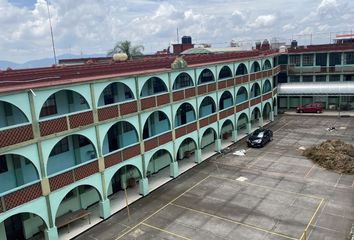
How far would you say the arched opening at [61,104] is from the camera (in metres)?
23.1

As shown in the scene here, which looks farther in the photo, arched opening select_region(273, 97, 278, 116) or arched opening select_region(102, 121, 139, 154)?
arched opening select_region(273, 97, 278, 116)

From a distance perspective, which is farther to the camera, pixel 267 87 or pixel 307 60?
pixel 307 60

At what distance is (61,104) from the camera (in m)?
24.1

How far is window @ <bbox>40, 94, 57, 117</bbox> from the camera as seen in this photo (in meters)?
22.9

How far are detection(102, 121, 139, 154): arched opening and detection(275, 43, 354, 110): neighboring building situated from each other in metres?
39.1

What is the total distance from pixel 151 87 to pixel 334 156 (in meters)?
19.8

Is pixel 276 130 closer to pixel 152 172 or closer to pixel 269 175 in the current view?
pixel 269 175

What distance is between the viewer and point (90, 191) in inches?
1065

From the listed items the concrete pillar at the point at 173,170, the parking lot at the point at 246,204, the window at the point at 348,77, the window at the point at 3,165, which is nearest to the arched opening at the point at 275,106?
the window at the point at 348,77

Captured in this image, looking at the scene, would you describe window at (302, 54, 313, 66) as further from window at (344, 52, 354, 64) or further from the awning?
window at (344, 52, 354, 64)

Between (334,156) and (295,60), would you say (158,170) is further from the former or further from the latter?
(295,60)

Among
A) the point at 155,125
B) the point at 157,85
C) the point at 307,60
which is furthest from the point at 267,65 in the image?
the point at 155,125

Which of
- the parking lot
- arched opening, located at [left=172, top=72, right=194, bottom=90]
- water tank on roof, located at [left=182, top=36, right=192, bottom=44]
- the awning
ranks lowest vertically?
the parking lot

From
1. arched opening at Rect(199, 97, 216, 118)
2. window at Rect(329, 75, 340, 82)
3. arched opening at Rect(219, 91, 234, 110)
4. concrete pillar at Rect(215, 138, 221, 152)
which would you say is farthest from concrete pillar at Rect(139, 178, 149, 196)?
window at Rect(329, 75, 340, 82)
